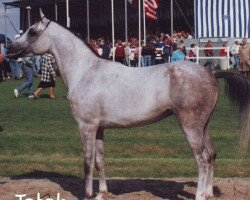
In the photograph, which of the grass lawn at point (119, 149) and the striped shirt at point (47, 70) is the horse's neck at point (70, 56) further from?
the striped shirt at point (47, 70)

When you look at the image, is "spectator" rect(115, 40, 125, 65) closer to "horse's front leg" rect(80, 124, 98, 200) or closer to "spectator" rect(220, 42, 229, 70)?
"spectator" rect(220, 42, 229, 70)

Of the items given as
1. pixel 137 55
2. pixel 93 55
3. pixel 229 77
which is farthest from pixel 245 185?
pixel 137 55

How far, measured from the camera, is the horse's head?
374 inches

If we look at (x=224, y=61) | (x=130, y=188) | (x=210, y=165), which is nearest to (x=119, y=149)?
(x=130, y=188)

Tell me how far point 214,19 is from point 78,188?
29.7 metres

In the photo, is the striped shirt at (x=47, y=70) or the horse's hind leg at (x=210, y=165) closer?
the horse's hind leg at (x=210, y=165)

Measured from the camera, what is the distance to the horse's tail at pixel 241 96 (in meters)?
9.02

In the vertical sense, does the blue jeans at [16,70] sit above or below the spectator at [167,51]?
below

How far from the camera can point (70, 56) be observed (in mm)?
9492

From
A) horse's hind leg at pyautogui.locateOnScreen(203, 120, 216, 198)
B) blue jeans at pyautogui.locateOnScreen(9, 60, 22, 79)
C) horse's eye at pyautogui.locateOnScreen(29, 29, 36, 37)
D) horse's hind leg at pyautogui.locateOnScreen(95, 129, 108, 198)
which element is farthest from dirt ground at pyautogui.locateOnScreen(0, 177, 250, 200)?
blue jeans at pyautogui.locateOnScreen(9, 60, 22, 79)

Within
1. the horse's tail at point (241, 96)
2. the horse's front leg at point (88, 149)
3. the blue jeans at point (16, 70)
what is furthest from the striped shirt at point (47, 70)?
the horse's tail at point (241, 96)

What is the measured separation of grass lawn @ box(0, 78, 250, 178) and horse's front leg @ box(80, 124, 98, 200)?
6.30 feet

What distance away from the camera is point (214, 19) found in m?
38.9

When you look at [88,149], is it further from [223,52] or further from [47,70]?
[223,52]
